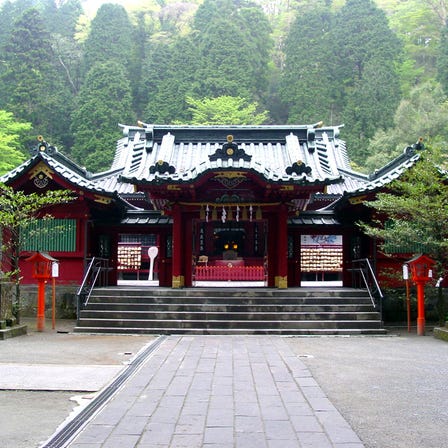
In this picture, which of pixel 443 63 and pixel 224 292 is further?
pixel 443 63

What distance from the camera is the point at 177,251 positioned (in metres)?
16.0

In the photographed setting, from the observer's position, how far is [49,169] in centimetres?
1560

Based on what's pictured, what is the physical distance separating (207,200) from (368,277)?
18.3 ft

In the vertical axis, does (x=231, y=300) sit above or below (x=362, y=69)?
below

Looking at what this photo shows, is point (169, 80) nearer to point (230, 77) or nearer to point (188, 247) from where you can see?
point (230, 77)

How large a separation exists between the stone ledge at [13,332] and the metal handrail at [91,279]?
57.9 inches

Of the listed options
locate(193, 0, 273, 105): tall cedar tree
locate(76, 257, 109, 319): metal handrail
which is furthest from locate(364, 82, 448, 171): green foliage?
locate(76, 257, 109, 319): metal handrail

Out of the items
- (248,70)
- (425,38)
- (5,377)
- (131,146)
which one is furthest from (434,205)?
(425,38)

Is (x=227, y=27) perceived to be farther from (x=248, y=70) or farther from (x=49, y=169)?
(x=49, y=169)

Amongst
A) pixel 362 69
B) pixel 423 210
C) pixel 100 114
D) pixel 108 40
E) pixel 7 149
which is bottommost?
pixel 423 210

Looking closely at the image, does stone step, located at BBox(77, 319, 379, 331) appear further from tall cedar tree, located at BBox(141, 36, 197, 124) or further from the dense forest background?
tall cedar tree, located at BBox(141, 36, 197, 124)

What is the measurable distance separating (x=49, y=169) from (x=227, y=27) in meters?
38.4

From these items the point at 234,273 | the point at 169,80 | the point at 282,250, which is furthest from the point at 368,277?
the point at 169,80

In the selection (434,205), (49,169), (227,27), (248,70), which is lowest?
(434,205)
